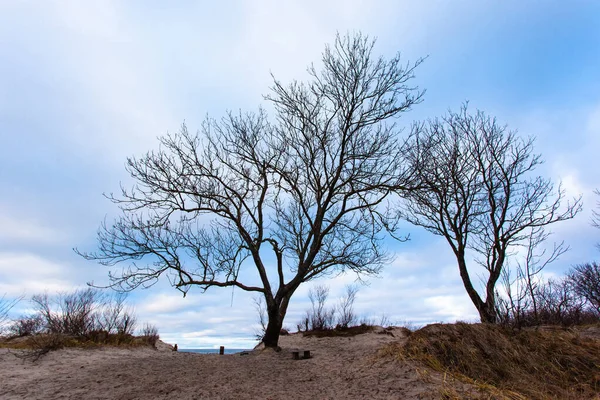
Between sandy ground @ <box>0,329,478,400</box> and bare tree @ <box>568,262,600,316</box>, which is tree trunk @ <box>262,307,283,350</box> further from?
bare tree @ <box>568,262,600,316</box>

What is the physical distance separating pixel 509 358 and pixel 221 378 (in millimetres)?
5049

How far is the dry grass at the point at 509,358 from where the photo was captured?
5.90 m

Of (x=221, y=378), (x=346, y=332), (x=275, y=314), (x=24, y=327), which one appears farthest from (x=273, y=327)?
(x=24, y=327)

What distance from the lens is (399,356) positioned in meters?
6.86

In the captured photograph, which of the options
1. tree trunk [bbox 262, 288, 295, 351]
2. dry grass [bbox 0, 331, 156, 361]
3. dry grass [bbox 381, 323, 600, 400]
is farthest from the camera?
tree trunk [bbox 262, 288, 295, 351]

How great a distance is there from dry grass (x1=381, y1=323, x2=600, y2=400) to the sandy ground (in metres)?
0.64

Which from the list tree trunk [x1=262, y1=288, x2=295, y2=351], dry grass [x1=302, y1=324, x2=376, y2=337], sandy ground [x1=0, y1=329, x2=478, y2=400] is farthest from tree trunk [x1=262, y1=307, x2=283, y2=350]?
dry grass [x1=302, y1=324, x2=376, y2=337]

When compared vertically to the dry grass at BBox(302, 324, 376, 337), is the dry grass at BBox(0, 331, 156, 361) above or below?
below

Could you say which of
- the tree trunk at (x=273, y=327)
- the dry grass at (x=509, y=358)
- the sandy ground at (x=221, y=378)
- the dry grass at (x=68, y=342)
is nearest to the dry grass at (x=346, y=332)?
the tree trunk at (x=273, y=327)

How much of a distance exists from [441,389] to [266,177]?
7.73 metres

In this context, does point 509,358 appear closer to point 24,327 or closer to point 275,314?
point 275,314

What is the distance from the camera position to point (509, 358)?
685cm

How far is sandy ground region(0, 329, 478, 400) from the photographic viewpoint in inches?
236

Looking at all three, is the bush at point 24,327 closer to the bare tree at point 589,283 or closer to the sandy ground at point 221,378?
the sandy ground at point 221,378
